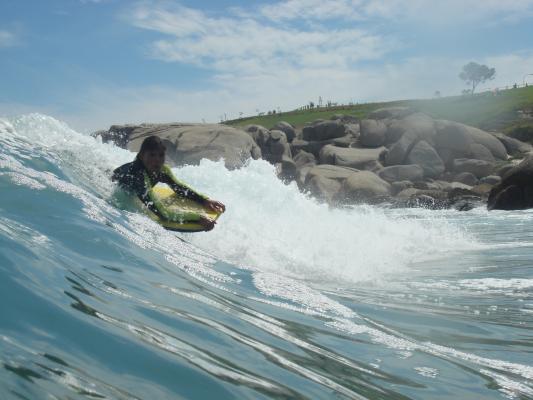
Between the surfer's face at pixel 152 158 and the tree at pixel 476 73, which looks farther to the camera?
the tree at pixel 476 73

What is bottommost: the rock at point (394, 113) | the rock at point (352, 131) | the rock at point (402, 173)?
the rock at point (402, 173)

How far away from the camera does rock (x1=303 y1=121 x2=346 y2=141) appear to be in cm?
3531

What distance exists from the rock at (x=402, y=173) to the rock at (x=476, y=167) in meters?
2.17

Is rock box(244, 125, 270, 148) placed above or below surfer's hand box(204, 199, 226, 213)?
above

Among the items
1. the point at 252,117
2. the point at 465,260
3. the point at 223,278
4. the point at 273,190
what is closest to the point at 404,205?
the point at 273,190

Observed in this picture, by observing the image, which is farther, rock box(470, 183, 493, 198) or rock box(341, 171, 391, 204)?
rock box(341, 171, 391, 204)

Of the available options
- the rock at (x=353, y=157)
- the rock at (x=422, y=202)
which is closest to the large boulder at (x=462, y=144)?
the rock at (x=353, y=157)

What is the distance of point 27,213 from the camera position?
405cm

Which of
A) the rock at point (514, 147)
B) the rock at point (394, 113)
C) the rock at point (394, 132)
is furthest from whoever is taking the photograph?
the rock at point (394, 113)

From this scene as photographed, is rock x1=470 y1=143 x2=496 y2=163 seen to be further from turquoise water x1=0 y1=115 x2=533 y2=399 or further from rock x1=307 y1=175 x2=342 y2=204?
turquoise water x1=0 y1=115 x2=533 y2=399

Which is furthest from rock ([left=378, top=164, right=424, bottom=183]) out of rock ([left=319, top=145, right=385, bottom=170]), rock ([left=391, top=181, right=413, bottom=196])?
rock ([left=319, top=145, right=385, bottom=170])

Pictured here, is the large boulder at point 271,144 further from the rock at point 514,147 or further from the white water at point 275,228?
the white water at point 275,228

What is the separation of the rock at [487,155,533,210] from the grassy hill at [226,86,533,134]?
70.8 ft

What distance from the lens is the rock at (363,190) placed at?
21.2 m
